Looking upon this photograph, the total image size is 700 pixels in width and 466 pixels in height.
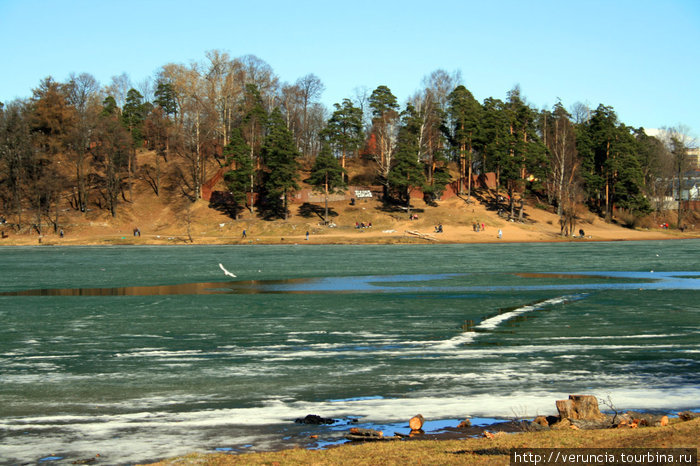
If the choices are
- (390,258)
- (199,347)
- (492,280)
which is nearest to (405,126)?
(390,258)

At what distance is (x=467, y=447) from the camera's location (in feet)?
27.5

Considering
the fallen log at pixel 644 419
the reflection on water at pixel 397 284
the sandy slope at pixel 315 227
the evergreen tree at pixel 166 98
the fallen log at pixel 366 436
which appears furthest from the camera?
the evergreen tree at pixel 166 98

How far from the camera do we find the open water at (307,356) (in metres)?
10.7

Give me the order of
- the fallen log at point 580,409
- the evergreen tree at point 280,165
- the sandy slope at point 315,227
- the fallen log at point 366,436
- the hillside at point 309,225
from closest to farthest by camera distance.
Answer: the fallen log at point 580,409 → the fallen log at point 366,436 → the sandy slope at point 315,227 → the hillside at point 309,225 → the evergreen tree at point 280,165

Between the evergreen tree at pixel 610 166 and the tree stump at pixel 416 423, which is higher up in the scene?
the evergreen tree at pixel 610 166

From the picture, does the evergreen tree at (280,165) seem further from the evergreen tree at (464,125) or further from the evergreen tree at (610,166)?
the evergreen tree at (610,166)

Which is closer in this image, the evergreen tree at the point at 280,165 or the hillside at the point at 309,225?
the hillside at the point at 309,225

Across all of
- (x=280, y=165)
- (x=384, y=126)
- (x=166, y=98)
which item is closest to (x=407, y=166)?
(x=384, y=126)

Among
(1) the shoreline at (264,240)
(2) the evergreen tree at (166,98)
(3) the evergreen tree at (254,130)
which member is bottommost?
(1) the shoreline at (264,240)

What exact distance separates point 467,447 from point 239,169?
77.5m

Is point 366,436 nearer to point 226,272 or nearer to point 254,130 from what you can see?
point 226,272

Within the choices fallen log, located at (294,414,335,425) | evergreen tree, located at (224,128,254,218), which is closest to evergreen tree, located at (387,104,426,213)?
evergreen tree, located at (224,128,254,218)

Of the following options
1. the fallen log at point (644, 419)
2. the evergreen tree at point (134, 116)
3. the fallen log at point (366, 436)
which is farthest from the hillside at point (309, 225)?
the fallen log at point (644, 419)

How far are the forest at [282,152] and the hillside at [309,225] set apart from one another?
200 cm
